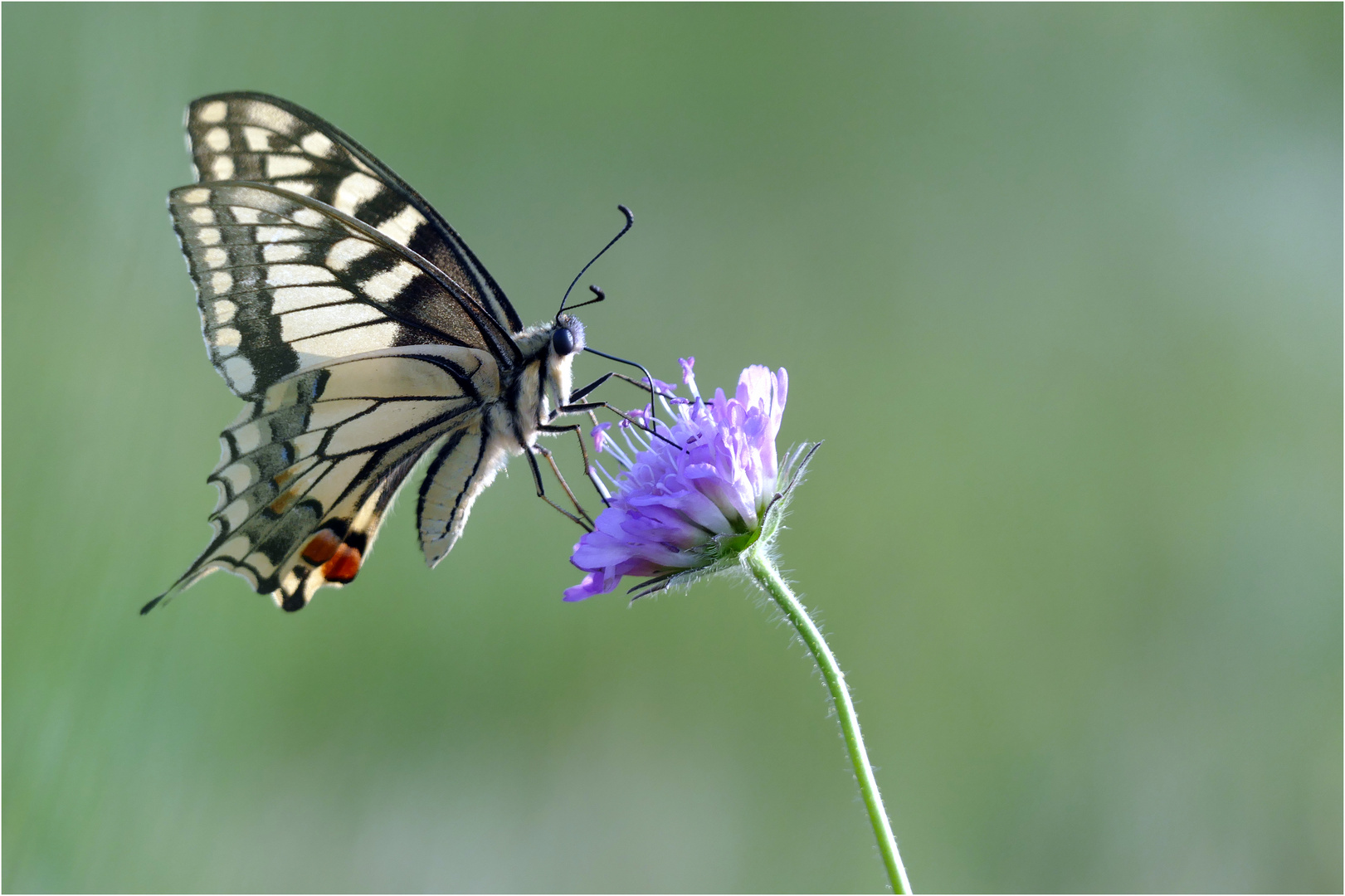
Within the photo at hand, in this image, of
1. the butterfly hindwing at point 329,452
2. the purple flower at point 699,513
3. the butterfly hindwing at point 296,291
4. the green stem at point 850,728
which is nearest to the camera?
the green stem at point 850,728

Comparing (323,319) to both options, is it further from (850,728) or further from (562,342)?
(850,728)

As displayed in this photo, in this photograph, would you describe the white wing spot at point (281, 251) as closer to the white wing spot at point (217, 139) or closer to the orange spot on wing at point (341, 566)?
the white wing spot at point (217, 139)

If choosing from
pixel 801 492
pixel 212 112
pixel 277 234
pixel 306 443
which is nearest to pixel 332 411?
pixel 306 443

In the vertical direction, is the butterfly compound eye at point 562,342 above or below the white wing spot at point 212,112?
below

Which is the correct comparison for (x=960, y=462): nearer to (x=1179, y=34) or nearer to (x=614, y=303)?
(x=614, y=303)

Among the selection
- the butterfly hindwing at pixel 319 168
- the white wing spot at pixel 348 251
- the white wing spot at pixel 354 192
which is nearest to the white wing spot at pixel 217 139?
the butterfly hindwing at pixel 319 168

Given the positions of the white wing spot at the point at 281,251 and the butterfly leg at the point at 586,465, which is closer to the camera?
the butterfly leg at the point at 586,465

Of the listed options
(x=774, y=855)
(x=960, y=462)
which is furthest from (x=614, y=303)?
(x=774, y=855)

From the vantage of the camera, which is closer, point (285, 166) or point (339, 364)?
point (339, 364)
